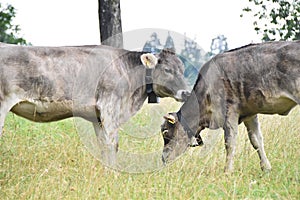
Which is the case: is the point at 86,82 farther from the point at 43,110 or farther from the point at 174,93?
the point at 174,93

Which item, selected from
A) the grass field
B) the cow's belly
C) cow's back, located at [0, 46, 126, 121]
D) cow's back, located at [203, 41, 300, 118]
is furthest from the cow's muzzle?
the cow's belly

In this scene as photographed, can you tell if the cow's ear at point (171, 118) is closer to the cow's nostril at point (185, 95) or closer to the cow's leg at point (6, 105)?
the cow's nostril at point (185, 95)

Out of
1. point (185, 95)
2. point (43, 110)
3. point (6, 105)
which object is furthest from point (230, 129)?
point (6, 105)

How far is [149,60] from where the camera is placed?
8266mm

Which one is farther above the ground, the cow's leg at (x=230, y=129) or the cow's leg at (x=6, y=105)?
the cow's leg at (x=6, y=105)

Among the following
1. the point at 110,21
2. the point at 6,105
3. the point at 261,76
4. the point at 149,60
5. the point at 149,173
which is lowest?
the point at 149,173

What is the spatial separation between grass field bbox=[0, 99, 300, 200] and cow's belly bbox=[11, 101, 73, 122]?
225 millimetres

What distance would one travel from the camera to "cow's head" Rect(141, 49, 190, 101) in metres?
8.24

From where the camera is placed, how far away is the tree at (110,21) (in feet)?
36.8

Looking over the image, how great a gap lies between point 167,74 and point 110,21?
3.36m

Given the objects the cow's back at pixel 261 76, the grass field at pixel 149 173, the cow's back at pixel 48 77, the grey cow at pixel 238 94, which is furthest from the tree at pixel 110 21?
the cow's back at pixel 261 76

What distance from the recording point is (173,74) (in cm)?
829

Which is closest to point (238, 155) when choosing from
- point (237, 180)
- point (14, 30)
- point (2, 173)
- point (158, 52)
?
point (237, 180)

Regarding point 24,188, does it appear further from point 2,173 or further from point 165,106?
point 165,106
